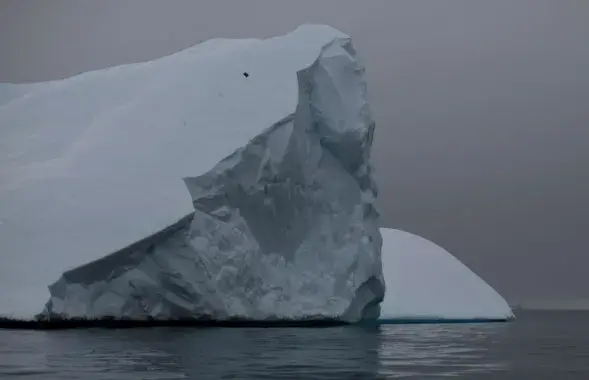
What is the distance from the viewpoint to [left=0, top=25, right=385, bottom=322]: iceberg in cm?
1140

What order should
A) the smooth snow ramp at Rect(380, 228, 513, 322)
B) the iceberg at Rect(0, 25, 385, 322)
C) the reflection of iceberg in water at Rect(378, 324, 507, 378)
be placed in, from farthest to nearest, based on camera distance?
the smooth snow ramp at Rect(380, 228, 513, 322), the iceberg at Rect(0, 25, 385, 322), the reflection of iceberg in water at Rect(378, 324, 507, 378)

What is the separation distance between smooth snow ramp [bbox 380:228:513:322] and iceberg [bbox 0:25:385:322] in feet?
21.1

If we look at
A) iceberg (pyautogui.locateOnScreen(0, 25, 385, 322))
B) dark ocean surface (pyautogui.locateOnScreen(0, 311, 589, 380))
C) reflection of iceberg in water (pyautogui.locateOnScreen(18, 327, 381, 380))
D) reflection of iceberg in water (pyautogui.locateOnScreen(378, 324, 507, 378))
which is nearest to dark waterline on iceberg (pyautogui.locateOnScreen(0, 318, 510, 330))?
iceberg (pyautogui.locateOnScreen(0, 25, 385, 322))

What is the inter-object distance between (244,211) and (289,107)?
211 cm

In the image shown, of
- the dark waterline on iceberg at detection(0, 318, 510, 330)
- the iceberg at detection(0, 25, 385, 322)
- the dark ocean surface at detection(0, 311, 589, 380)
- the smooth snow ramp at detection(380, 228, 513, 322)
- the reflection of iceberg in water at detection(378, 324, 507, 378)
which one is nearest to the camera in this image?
the dark ocean surface at detection(0, 311, 589, 380)

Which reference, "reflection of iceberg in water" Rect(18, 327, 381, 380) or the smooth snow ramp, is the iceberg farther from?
the smooth snow ramp

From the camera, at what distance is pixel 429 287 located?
2544cm

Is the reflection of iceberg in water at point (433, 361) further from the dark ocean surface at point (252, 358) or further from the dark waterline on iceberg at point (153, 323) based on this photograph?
the dark waterline on iceberg at point (153, 323)

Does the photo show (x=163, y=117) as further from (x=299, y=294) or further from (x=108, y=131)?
(x=299, y=294)

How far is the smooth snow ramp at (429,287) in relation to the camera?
919 inches

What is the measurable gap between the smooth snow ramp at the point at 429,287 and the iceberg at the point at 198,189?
6.44 metres

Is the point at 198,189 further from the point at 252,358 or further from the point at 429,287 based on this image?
the point at 429,287

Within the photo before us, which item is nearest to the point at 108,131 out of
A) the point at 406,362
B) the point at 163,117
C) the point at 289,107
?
the point at 163,117

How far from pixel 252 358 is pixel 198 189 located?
6189 millimetres
